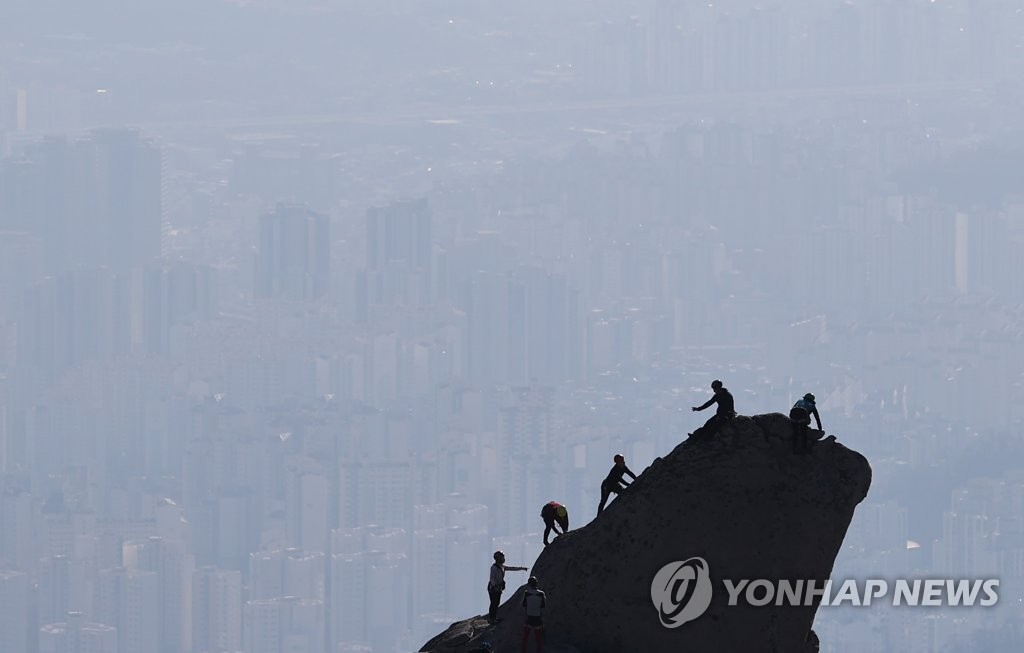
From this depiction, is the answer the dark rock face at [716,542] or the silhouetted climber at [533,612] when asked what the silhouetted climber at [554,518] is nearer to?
the dark rock face at [716,542]

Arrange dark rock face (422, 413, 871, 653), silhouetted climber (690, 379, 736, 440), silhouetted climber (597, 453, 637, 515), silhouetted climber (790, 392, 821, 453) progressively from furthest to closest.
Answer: silhouetted climber (597, 453, 637, 515) < silhouetted climber (690, 379, 736, 440) < silhouetted climber (790, 392, 821, 453) < dark rock face (422, 413, 871, 653)

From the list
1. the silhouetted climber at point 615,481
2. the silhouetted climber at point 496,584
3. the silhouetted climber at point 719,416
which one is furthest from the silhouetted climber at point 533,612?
the silhouetted climber at point 719,416

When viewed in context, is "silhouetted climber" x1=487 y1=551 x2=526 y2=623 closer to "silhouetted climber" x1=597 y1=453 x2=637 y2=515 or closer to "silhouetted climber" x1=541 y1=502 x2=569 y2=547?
"silhouetted climber" x1=541 y1=502 x2=569 y2=547

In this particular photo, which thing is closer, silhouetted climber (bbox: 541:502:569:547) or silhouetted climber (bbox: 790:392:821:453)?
silhouetted climber (bbox: 790:392:821:453)

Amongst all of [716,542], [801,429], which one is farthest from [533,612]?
[801,429]

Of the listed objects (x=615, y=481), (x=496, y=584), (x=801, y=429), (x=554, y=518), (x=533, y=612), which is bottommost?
(x=496, y=584)

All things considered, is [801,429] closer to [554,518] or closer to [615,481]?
[615,481]

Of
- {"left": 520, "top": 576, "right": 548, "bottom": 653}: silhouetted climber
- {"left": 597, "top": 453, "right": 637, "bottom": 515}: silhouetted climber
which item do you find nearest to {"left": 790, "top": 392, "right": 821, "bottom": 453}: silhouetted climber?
{"left": 597, "top": 453, "right": 637, "bottom": 515}: silhouetted climber
